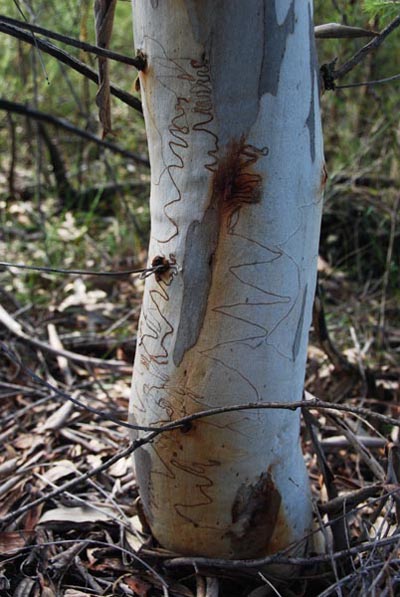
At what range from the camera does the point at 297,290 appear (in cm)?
111

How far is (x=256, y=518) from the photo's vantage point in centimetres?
121

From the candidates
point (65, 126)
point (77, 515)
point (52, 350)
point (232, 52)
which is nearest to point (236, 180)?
point (232, 52)

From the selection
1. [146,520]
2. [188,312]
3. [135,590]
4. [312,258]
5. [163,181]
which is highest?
[163,181]

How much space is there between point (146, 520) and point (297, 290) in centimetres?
58

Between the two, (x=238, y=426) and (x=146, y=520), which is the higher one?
(x=238, y=426)

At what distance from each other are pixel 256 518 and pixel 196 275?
1.61 ft

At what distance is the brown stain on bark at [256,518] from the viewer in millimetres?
1194

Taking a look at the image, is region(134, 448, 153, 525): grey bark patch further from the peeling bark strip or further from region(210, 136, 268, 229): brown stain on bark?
the peeling bark strip

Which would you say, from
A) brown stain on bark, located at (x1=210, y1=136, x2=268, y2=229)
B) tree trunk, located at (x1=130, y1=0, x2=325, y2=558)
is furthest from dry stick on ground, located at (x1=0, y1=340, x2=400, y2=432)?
brown stain on bark, located at (x1=210, y1=136, x2=268, y2=229)

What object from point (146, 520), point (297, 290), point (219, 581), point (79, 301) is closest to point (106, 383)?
point (79, 301)

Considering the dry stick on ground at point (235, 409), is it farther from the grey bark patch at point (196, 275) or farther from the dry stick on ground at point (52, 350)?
the dry stick on ground at point (52, 350)

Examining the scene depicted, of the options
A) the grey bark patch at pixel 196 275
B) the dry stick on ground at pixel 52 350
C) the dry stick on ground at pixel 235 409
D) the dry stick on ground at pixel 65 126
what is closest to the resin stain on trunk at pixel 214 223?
the grey bark patch at pixel 196 275

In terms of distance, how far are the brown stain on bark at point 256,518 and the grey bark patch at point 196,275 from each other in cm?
31

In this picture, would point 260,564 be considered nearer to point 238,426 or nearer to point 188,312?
point 238,426
